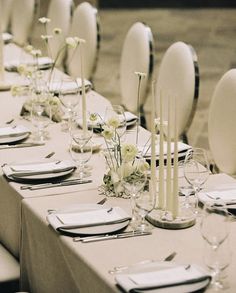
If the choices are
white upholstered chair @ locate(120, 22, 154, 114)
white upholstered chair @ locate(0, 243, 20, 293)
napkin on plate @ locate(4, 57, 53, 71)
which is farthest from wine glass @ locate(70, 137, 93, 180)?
napkin on plate @ locate(4, 57, 53, 71)

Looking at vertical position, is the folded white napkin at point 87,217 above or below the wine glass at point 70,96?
below

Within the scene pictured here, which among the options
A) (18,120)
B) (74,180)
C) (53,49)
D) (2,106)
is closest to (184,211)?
(74,180)

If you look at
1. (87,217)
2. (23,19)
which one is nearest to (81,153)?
(87,217)

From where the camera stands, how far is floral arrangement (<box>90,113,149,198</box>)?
3.12 metres

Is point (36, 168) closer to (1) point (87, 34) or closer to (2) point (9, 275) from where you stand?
(2) point (9, 275)

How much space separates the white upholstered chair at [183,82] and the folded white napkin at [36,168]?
3.97ft

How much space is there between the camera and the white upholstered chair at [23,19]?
6934 millimetres

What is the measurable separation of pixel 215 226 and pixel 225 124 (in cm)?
172

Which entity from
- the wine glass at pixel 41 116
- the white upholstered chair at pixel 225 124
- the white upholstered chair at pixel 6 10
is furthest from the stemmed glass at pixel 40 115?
the white upholstered chair at pixel 6 10

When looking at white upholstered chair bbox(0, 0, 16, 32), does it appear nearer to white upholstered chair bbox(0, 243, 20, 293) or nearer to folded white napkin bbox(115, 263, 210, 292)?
white upholstered chair bbox(0, 243, 20, 293)

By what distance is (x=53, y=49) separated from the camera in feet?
21.2

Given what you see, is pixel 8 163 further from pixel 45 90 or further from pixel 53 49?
pixel 53 49

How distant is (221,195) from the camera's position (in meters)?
3.24

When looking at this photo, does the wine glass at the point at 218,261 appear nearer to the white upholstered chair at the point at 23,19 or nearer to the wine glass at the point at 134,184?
the wine glass at the point at 134,184
